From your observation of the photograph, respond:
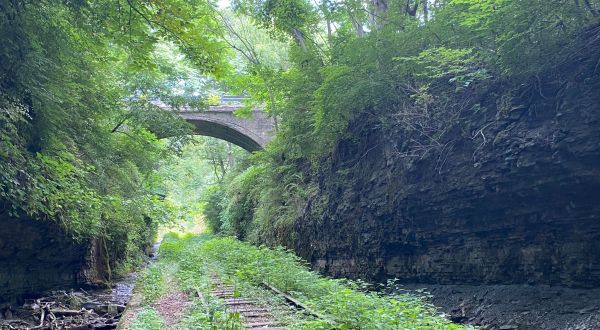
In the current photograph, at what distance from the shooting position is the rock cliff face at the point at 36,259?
7.75 metres

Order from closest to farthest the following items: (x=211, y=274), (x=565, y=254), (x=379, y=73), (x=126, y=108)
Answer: (x=565, y=254) → (x=379, y=73) → (x=211, y=274) → (x=126, y=108)

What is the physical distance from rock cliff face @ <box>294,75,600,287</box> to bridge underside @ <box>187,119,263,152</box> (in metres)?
13.4

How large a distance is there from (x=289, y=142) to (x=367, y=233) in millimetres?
4558

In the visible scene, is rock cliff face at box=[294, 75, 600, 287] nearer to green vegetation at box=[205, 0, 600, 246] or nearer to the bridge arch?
green vegetation at box=[205, 0, 600, 246]

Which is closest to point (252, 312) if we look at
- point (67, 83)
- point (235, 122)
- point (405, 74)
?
point (67, 83)

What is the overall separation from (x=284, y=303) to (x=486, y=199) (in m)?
3.95

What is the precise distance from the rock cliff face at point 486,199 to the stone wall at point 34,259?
630 cm

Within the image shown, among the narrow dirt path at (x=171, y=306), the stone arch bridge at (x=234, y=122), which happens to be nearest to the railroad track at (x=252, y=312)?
the narrow dirt path at (x=171, y=306)

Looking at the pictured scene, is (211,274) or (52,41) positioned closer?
(52,41)

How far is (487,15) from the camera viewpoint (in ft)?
24.0

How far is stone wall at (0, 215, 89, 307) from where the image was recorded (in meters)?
7.73

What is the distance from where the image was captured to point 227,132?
2497 cm

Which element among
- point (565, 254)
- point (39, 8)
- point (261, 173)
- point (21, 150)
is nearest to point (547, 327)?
point (565, 254)

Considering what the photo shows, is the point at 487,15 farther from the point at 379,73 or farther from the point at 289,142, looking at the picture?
the point at 289,142
